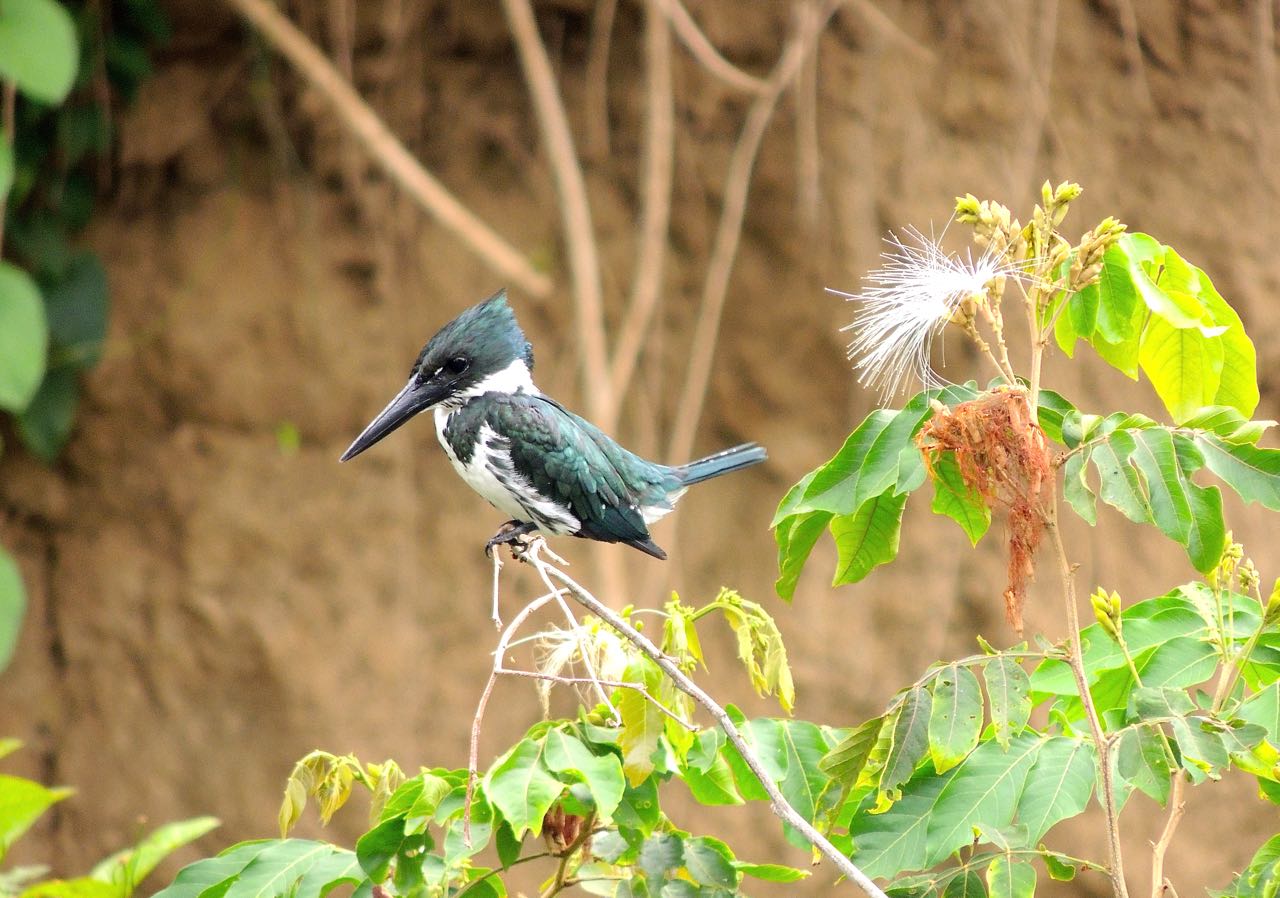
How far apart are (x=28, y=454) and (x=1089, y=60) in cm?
357

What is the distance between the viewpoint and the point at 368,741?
4316mm

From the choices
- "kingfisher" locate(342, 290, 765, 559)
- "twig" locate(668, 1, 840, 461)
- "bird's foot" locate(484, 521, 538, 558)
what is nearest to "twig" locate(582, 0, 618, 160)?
"twig" locate(668, 1, 840, 461)

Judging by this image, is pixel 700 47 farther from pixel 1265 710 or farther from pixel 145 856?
pixel 1265 710

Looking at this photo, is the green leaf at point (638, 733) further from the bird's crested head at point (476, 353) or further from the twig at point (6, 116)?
the twig at point (6, 116)

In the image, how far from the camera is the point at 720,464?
2.88 metres

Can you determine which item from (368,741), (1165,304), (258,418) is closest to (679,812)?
(368,741)

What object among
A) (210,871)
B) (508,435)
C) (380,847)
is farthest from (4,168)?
(380,847)

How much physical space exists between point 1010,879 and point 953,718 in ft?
0.56

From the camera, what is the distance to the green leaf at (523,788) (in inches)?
50.2

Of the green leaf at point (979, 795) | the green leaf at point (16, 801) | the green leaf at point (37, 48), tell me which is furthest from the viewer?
the green leaf at point (37, 48)

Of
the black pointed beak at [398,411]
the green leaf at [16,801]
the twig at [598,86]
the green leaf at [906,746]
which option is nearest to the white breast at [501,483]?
the black pointed beak at [398,411]

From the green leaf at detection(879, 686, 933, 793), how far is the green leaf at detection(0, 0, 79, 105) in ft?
8.45

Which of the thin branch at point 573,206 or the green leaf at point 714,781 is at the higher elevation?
the thin branch at point 573,206

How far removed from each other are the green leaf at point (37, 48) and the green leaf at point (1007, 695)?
103 inches
